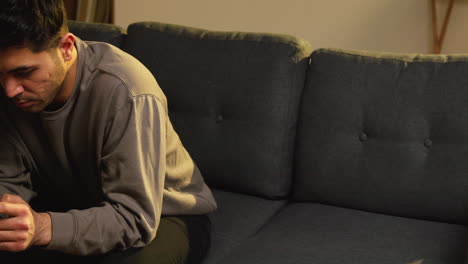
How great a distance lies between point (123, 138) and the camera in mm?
1455

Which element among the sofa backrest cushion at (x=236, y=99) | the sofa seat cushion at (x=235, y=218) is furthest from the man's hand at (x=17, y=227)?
the sofa backrest cushion at (x=236, y=99)

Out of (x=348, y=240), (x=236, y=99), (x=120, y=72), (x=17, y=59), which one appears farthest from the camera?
(x=236, y=99)

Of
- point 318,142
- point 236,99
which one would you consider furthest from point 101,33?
point 318,142

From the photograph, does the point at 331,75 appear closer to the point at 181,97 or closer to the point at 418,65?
the point at 418,65

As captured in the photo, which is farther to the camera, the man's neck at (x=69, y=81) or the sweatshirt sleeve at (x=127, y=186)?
the man's neck at (x=69, y=81)

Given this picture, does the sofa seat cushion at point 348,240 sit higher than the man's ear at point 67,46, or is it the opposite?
the man's ear at point 67,46

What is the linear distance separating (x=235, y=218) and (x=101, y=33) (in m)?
0.81

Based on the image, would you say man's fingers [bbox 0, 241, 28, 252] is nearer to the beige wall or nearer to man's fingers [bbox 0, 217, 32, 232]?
man's fingers [bbox 0, 217, 32, 232]

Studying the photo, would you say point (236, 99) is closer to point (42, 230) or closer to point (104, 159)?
point (104, 159)

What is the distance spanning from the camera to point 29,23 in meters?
1.38

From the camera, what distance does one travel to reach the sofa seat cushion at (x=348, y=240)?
1690 mm

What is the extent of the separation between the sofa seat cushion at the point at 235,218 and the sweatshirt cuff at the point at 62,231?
43 centimetres

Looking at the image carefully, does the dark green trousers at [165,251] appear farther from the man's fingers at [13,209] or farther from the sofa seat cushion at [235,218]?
the man's fingers at [13,209]

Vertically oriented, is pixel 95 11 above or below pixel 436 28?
below
